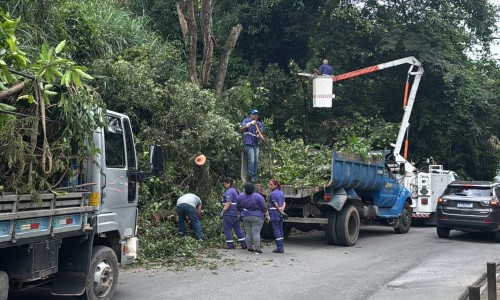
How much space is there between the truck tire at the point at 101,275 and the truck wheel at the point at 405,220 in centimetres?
1090

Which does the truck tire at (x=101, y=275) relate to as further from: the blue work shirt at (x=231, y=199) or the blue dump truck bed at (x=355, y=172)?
the blue dump truck bed at (x=355, y=172)

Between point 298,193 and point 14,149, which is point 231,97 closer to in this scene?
point 298,193

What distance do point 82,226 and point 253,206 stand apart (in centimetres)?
553

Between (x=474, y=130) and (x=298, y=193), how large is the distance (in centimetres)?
1274

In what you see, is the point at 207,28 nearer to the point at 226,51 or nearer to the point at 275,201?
the point at 226,51

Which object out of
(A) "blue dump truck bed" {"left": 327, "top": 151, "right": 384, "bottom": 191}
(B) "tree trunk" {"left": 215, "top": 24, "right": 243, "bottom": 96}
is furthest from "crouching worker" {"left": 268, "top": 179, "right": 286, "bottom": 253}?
(B) "tree trunk" {"left": 215, "top": 24, "right": 243, "bottom": 96}

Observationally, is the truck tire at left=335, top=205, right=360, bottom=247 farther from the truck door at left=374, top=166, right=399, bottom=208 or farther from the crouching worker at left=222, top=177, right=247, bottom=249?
the crouching worker at left=222, top=177, right=247, bottom=249

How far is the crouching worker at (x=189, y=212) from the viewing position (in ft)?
40.1

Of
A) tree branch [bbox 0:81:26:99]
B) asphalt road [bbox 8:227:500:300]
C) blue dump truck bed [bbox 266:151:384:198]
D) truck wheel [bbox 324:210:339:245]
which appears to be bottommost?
asphalt road [bbox 8:227:500:300]

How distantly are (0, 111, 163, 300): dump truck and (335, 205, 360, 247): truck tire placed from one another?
6391mm

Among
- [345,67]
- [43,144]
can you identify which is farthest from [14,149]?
[345,67]

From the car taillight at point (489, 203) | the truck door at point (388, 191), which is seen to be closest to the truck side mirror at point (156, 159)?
the truck door at point (388, 191)

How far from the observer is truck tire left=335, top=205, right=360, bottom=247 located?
42.8ft

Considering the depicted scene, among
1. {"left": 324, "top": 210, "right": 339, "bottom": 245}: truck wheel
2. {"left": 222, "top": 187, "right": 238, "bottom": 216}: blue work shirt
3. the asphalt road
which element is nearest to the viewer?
the asphalt road
